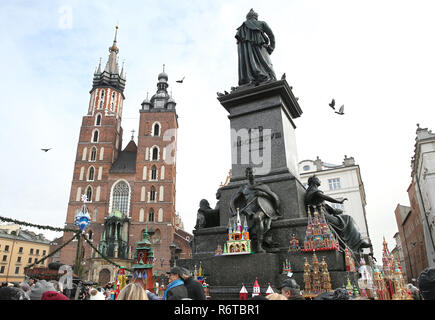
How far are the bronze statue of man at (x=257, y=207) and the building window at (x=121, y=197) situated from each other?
40.9 meters

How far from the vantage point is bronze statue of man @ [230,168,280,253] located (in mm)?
6003

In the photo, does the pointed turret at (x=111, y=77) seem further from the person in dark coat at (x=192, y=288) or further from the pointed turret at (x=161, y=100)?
the person in dark coat at (x=192, y=288)

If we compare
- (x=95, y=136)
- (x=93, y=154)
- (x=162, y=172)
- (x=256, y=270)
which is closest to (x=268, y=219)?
(x=256, y=270)

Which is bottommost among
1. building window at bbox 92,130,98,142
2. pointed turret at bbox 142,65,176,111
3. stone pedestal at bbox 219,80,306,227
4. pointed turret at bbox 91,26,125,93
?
stone pedestal at bbox 219,80,306,227

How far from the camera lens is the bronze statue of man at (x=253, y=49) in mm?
9070

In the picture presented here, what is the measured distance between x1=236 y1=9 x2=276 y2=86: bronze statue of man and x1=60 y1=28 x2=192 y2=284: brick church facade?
34533 mm

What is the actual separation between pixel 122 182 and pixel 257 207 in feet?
142

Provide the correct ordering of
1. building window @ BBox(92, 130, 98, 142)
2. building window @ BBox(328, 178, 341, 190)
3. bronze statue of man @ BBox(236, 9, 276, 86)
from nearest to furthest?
bronze statue of man @ BBox(236, 9, 276, 86)
building window @ BBox(328, 178, 341, 190)
building window @ BBox(92, 130, 98, 142)

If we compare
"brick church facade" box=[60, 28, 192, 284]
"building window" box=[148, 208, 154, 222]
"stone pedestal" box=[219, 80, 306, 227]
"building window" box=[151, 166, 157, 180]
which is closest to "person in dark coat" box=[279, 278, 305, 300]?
"stone pedestal" box=[219, 80, 306, 227]

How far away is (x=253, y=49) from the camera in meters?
9.40

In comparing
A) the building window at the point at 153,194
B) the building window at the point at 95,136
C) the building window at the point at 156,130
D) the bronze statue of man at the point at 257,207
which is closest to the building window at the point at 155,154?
the building window at the point at 156,130

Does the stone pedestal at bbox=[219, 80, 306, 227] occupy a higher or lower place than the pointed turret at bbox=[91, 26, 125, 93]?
lower

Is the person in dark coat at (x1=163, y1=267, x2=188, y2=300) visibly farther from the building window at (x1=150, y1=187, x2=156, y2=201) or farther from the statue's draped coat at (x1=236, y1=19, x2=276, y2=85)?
the building window at (x1=150, y1=187, x2=156, y2=201)

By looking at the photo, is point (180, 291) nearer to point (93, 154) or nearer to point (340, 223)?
point (340, 223)
